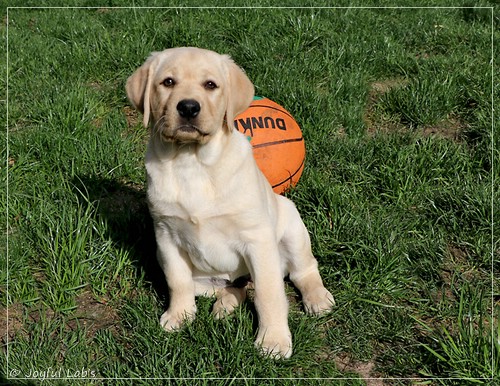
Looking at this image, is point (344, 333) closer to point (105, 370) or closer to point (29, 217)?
point (105, 370)

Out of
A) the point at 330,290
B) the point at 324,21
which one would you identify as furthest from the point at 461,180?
the point at 324,21

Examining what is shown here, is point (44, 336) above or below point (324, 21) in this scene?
below

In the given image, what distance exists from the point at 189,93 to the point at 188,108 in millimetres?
112

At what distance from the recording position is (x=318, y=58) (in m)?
6.23

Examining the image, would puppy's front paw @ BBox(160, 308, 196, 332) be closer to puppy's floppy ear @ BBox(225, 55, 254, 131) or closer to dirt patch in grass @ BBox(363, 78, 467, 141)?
puppy's floppy ear @ BBox(225, 55, 254, 131)

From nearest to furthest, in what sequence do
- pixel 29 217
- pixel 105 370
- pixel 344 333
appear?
pixel 105 370 → pixel 344 333 → pixel 29 217

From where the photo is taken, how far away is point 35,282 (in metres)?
4.09

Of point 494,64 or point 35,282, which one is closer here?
point 35,282

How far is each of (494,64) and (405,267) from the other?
3.03m

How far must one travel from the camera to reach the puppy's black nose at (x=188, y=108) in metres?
3.31

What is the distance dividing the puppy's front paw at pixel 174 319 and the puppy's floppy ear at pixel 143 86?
1108 millimetres

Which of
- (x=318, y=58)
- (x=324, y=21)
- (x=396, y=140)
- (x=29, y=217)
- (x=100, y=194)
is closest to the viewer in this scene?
(x=29, y=217)

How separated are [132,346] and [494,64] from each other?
4463 mm

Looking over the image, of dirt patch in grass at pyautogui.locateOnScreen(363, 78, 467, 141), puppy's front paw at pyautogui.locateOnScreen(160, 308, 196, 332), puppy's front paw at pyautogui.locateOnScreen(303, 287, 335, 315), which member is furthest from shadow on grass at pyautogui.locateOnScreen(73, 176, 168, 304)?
dirt patch in grass at pyautogui.locateOnScreen(363, 78, 467, 141)
